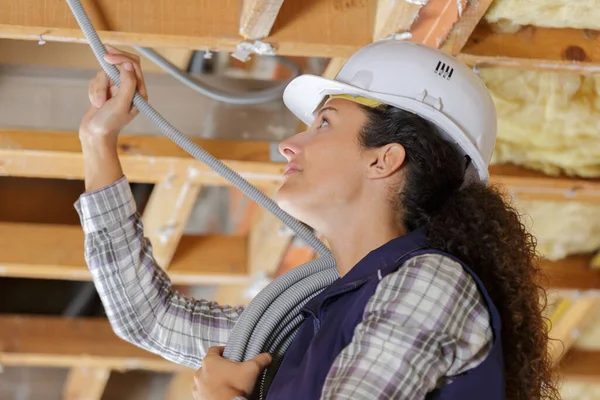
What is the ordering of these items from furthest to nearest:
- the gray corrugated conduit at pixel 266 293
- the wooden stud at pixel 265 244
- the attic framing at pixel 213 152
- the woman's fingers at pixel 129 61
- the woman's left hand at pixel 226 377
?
the wooden stud at pixel 265 244, the attic framing at pixel 213 152, the woman's fingers at pixel 129 61, the gray corrugated conduit at pixel 266 293, the woman's left hand at pixel 226 377

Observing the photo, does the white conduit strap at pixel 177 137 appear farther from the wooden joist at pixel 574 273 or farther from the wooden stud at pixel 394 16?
the wooden joist at pixel 574 273

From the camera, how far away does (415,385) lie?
1.25 m

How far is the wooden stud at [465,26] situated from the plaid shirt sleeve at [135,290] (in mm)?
797

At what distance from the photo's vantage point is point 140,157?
2541 mm

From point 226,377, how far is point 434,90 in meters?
0.67

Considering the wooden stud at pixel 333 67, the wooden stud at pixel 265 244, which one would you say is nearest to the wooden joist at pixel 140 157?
the wooden stud at pixel 333 67

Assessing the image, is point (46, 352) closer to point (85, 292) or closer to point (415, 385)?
point (85, 292)

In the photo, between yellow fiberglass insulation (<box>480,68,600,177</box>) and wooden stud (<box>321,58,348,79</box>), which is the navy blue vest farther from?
yellow fiberglass insulation (<box>480,68,600,177</box>)

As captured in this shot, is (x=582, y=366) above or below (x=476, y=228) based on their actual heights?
below

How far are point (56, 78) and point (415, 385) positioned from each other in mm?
1710

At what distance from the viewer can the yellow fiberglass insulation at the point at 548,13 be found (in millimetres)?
2064

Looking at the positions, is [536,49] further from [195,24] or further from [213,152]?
[213,152]

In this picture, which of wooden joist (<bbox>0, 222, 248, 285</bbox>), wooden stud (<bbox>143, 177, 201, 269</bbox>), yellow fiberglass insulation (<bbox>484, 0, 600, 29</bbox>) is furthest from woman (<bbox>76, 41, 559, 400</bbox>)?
wooden joist (<bbox>0, 222, 248, 285</bbox>)

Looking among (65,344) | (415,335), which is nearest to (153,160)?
(415,335)
